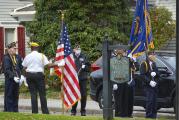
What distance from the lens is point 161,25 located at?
28453 mm

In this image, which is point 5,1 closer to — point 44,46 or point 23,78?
point 44,46

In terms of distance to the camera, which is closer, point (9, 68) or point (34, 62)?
point (34, 62)

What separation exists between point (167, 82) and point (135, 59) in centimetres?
98

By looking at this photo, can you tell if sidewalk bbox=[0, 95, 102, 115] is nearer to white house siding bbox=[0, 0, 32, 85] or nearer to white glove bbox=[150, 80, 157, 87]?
white glove bbox=[150, 80, 157, 87]

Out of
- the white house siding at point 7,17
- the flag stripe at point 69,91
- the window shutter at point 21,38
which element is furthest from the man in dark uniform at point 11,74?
the white house siding at point 7,17

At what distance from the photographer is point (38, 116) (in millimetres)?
10508

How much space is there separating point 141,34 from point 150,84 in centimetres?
202

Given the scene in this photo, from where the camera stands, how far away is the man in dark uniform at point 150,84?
1413 cm

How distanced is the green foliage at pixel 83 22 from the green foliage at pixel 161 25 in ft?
10.4

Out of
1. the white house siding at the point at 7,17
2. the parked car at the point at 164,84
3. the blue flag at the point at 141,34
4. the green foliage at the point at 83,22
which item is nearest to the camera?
the blue flag at the point at 141,34

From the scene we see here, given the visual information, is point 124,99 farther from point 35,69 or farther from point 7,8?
point 7,8

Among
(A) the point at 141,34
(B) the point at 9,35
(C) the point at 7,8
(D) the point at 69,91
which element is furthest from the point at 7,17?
(A) the point at 141,34

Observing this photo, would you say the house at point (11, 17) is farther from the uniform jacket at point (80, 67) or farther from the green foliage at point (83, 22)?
the uniform jacket at point (80, 67)

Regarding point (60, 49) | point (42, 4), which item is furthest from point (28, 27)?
point (60, 49)
